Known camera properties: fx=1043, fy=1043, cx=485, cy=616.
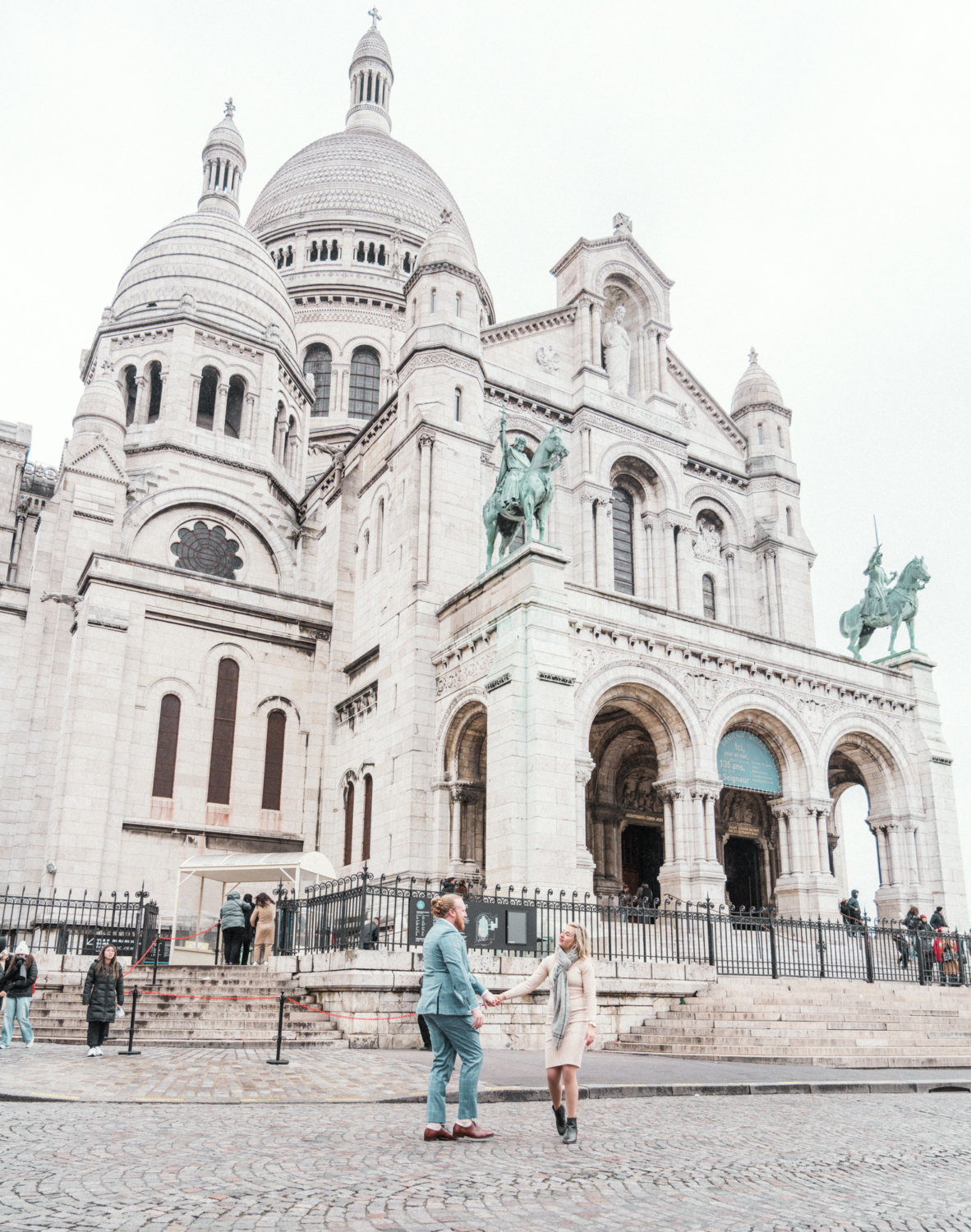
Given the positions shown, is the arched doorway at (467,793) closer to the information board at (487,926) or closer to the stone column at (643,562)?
the information board at (487,926)

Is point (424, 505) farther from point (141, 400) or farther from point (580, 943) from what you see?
point (580, 943)

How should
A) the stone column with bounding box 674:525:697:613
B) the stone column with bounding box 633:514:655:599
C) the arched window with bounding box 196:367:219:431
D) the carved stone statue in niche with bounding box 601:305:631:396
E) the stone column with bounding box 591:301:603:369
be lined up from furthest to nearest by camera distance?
the arched window with bounding box 196:367:219:431
the carved stone statue in niche with bounding box 601:305:631:396
the stone column with bounding box 591:301:603:369
the stone column with bounding box 674:525:697:613
the stone column with bounding box 633:514:655:599

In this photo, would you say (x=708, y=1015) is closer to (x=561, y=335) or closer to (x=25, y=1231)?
(x=25, y=1231)

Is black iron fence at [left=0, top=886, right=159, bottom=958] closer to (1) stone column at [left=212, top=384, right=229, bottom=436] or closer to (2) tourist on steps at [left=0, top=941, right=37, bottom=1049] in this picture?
(2) tourist on steps at [left=0, top=941, right=37, bottom=1049]

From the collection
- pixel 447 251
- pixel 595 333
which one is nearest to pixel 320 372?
pixel 595 333

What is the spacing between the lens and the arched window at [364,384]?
49250mm

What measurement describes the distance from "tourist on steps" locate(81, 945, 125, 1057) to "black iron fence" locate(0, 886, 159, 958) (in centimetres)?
536

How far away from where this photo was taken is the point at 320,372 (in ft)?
161

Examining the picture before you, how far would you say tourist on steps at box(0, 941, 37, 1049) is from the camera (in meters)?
13.8

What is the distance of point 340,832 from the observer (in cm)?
2934

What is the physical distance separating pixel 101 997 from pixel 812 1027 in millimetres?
10645

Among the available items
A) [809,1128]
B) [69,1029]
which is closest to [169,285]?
[69,1029]

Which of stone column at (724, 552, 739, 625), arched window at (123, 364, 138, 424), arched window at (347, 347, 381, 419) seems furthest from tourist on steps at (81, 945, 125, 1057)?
arched window at (347, 347, 381, 419)

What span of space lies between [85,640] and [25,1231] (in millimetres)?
24695
